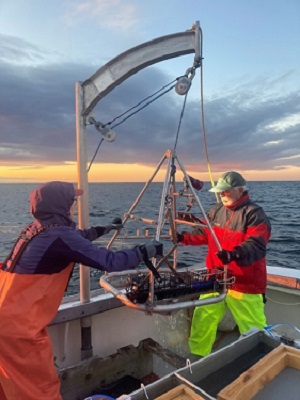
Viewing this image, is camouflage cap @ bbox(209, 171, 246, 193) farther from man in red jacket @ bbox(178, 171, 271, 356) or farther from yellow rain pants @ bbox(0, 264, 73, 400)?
yellow rain pants @ bbox(0, 264, 73, 400)

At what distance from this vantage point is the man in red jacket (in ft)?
12.6

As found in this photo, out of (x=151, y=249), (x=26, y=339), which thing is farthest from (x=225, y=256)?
(x=26, y=339)

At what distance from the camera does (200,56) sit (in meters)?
3.68

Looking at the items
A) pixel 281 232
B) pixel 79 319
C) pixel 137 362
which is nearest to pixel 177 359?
pixel 137 362

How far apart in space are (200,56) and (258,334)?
9.27 feet

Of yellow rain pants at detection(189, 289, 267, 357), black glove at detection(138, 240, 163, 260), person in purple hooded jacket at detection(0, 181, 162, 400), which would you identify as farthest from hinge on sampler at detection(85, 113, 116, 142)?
yellow rain pants at detection(189, 289, 267, 357)

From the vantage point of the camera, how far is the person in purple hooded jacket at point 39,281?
262 centimetres

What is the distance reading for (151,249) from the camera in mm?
2801

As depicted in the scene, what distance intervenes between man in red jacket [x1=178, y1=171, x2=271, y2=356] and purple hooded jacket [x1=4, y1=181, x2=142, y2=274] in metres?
1.47

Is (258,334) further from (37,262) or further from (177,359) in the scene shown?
(37,262)

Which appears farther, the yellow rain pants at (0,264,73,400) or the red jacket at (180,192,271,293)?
the red jacket at (180,192,271,293)

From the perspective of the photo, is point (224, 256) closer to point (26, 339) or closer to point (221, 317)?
point (221, 317)

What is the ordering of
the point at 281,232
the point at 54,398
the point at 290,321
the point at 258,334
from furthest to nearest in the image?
the point at 281,232 → the point at 290,321 → the point at 54,398 → the point at 258,334

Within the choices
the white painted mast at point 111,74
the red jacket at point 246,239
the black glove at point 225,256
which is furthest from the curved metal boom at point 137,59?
the black glove at point 225,256
